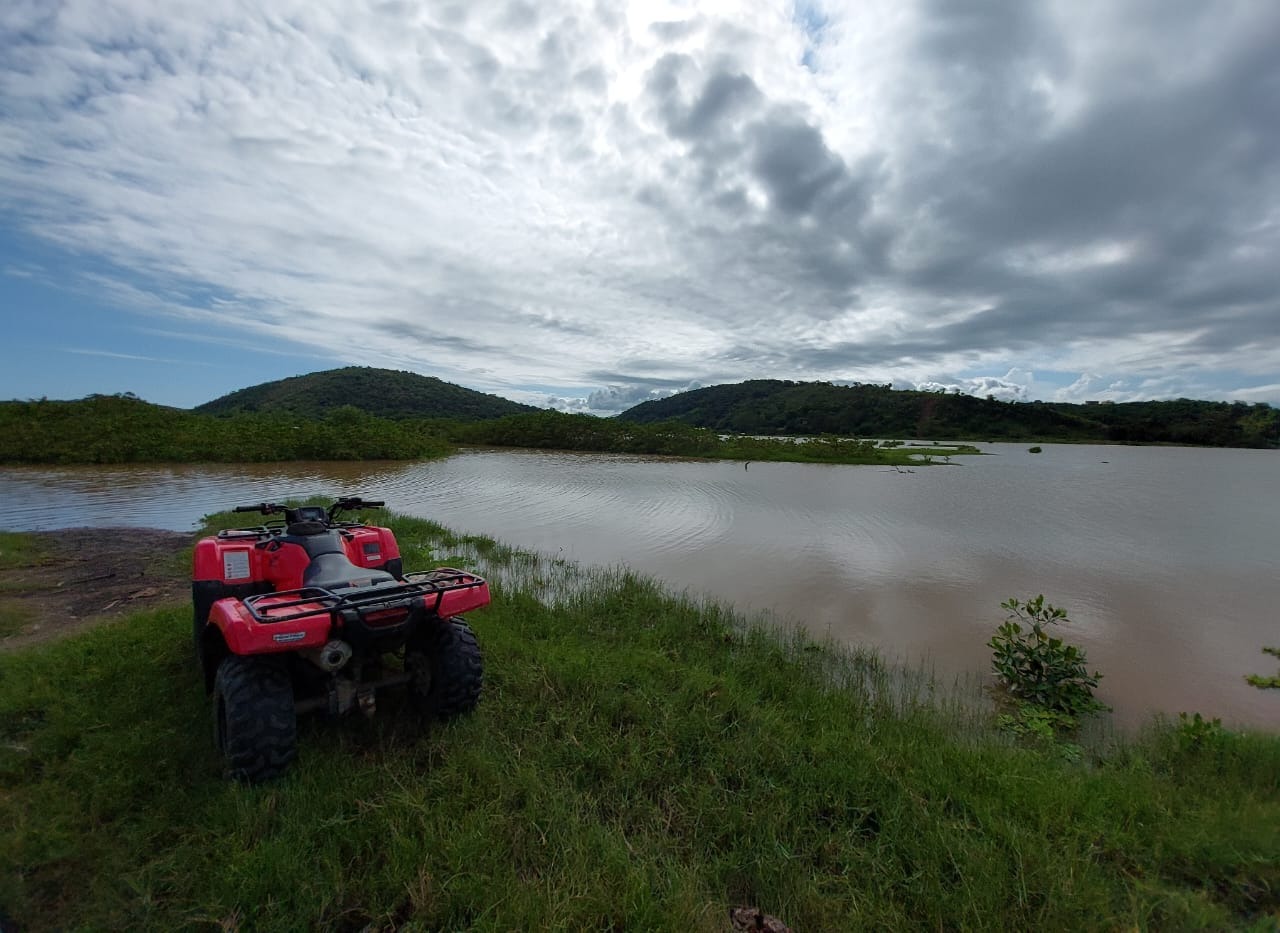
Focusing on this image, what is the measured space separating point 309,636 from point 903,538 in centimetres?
1113

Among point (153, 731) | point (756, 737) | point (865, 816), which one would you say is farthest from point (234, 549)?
point (865, 816)

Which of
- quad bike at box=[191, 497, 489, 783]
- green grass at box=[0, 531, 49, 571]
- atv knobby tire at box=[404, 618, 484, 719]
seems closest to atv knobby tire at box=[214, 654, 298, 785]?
quad bike at box=[191, 497, 489, 783]

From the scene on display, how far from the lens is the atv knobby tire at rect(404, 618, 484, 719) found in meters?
3.07

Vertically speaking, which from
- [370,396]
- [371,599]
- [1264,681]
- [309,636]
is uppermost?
[370,396]

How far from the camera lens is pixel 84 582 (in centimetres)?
641

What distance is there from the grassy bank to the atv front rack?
0.83m

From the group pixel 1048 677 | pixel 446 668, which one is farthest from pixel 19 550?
pixel 1048 677

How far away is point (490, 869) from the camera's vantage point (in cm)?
222

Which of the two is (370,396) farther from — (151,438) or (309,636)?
(309,636)

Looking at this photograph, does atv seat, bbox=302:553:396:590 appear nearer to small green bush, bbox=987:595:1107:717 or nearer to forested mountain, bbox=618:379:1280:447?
small green bush, bbox=987:595:1107:717

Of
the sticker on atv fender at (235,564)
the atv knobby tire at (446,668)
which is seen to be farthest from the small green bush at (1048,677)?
the sticker on atv fender at (235,564)

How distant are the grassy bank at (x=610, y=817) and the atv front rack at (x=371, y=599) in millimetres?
831

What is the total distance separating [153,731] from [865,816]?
3.90 m

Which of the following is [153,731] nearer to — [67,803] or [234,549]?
[67,803]
